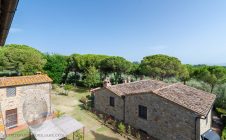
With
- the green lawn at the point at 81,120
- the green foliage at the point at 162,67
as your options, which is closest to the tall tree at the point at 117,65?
the green foliage at the point at 162,67

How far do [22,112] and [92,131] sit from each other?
311 inches

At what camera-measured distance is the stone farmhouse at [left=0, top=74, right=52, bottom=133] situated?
55.0 feet

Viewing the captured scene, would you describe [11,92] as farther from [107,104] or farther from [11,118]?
[107,104]

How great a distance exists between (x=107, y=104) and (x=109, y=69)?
15.2m

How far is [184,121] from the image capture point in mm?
14070

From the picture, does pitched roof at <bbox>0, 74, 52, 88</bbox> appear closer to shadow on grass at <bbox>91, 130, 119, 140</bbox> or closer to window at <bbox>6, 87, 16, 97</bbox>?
window at <bbox>6, 87, 16, 97</bbox>

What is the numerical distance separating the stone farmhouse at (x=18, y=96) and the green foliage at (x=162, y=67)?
17.6 m

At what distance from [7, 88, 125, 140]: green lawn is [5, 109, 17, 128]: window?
161 centimetres

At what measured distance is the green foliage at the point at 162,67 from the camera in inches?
1123

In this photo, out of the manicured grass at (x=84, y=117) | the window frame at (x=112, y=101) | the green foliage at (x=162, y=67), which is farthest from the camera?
the green foliage at (x=162, y=67)

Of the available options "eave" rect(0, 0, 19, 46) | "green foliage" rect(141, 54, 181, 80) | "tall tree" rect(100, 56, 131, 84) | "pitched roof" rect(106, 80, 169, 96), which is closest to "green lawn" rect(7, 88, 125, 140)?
"pitched roof" rect(106, 80, 169, 96)

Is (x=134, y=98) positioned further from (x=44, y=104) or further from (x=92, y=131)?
(x=44, y=104)

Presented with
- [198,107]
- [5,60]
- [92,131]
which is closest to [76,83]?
[5,60]

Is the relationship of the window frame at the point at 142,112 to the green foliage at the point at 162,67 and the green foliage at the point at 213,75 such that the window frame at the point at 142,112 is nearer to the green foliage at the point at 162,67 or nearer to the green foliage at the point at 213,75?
the green foliage at the point at 213,75
